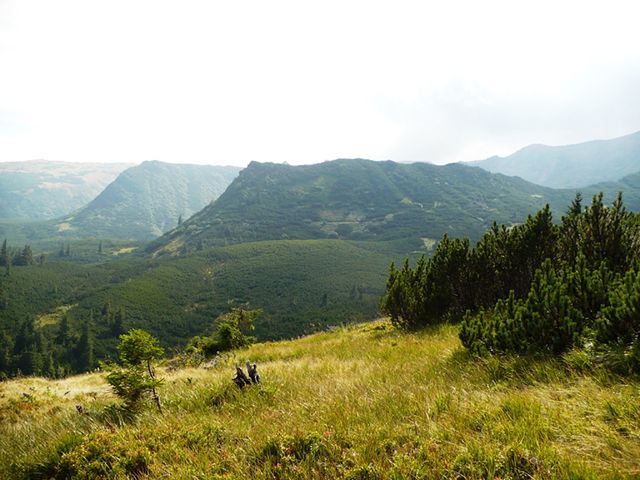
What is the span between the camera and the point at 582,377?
4668mm

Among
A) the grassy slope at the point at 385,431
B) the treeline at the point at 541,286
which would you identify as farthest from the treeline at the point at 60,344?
the grassy slope at the point at 385,431

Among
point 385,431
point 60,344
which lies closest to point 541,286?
point 385,431

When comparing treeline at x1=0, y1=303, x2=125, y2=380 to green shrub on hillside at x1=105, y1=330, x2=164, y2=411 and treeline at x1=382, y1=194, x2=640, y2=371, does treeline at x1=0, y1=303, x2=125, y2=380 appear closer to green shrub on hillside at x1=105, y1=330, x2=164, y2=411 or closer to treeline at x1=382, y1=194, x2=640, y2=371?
treeline at x1=382, y1=194, x2=640, y2=371

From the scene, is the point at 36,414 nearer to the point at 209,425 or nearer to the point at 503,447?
the point at 209,425

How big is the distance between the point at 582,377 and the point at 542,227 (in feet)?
27.2

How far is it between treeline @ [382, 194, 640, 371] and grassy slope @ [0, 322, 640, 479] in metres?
0.59

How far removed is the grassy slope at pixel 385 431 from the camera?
3.29 metres

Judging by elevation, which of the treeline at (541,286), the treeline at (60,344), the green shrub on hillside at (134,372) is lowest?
the treeline at (60,344)

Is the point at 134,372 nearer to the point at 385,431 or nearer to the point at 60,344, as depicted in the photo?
the point at 385,431

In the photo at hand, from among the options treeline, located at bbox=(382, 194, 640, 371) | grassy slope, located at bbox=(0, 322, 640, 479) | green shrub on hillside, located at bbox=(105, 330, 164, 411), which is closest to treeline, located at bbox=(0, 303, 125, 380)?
treeline, located at bbox=(382, 194, 640, 371)

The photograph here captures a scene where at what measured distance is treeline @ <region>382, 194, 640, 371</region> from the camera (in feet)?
17.1

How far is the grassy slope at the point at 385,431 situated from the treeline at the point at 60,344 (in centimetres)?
14464

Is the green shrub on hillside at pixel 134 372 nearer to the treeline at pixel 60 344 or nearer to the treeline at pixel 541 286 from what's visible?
the treeline at pixel 541 286

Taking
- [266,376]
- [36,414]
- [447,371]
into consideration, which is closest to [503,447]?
[447,371]
